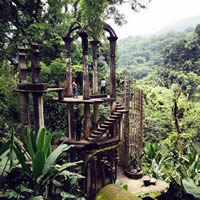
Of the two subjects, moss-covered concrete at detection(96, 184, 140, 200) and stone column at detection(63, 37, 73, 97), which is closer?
moss-covered concrete at detection(96, 184, 140, 200)

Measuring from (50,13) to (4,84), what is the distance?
180 inches

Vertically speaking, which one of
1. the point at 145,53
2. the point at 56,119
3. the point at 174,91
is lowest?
the point at 56,119

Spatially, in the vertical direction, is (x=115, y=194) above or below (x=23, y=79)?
below

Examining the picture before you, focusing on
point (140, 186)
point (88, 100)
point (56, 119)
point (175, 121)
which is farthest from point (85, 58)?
point (175, 121)

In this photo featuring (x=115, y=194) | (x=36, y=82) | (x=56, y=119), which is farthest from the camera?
(x=56, y=119)

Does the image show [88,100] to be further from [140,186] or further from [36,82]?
[140,186]

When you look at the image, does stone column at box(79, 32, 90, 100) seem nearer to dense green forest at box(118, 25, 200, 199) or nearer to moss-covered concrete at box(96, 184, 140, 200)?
moss-covered concrete at box(96, 184, 140, 200)

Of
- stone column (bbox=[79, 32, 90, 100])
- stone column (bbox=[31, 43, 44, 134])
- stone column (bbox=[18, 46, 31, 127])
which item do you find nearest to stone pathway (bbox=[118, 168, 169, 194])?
stone column (bbox=[79, 32, 90, 100])

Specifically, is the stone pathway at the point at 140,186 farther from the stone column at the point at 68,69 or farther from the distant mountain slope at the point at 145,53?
the distant mountain slope at the point at 145,53

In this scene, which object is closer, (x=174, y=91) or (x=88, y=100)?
(x=88, y=100)

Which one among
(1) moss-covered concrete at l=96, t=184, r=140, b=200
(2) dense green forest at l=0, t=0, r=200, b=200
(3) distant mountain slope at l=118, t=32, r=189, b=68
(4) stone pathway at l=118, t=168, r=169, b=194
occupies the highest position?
(3) distant mountain slope at l=118, t=32, r=189, b=68

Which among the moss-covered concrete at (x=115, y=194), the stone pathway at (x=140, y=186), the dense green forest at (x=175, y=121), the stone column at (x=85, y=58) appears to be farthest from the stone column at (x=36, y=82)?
the stone pathway at (x=140, y=186)

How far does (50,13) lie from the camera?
33.3 ft

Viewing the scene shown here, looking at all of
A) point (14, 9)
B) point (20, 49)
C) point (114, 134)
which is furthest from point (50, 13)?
point (114, 134)
